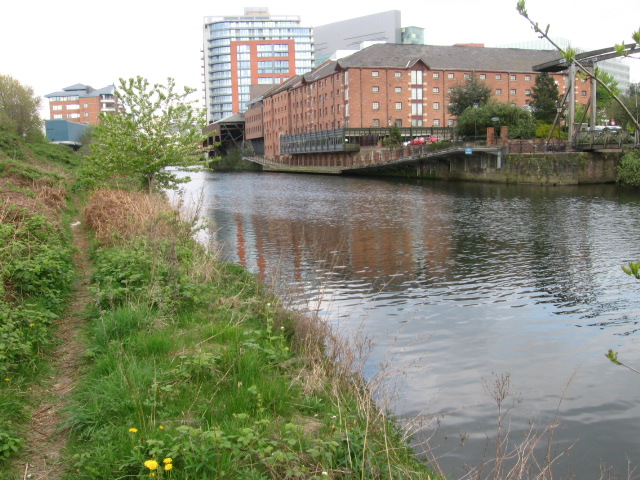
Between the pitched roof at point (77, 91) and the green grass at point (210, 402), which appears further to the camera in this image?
the pitched roof at point (77, 91)

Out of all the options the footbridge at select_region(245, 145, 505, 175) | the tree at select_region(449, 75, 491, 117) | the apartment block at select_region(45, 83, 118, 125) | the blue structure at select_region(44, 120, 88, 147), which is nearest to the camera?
the footbridge at select_region(245, 145, 505, 175)

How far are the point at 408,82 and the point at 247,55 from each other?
97.9 metres

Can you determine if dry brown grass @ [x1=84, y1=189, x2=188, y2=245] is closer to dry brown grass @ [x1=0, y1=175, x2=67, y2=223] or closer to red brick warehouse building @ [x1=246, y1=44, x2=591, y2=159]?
dry brown grass @ [x1=0, y1=175, x2=67, y2=223]

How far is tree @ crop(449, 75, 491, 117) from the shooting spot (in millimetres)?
64938

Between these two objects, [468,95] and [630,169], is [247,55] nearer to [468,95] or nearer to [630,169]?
[468,95]

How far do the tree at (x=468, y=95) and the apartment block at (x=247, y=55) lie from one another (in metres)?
99.6

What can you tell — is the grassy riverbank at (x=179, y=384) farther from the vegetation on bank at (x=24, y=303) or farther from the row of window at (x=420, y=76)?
the row of window at (x=420, y=76)

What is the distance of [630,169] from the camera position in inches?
1583

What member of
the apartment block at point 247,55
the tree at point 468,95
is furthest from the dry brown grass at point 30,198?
the apartment block at point 247,55

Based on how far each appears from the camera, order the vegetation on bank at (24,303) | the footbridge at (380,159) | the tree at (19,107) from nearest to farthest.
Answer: the vegetation on bank at (24,303), the footbridge at (380,159), the tree at (19,107)

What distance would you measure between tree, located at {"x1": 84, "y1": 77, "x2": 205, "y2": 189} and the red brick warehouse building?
171 ft

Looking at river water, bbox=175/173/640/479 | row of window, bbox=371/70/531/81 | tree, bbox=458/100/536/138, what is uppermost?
row of window, bbox=371/70/531/81

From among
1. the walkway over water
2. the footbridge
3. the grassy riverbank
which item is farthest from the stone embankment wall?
the grassy riverbank

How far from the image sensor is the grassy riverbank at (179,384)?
4.19m
